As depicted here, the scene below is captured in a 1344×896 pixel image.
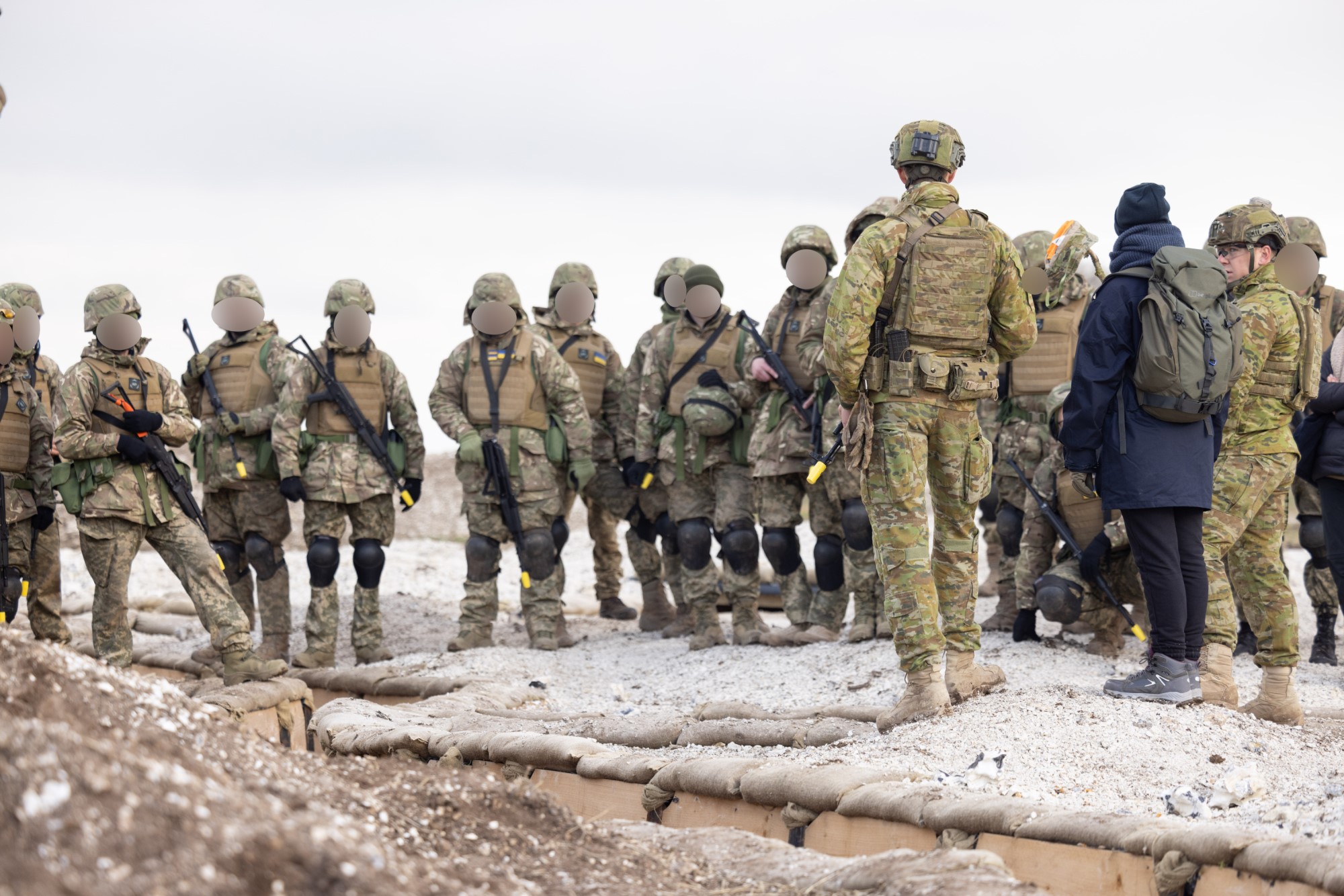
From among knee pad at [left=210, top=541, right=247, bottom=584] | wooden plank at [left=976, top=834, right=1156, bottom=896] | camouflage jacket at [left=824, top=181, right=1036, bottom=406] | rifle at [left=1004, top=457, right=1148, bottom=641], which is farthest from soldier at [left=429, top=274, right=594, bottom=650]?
wooden plank at [left=976, top=834, right=1156, bottom=896]

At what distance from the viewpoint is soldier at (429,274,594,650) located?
9102 millimetres

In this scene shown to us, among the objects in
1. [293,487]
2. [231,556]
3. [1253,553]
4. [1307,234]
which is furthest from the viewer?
[231,556]

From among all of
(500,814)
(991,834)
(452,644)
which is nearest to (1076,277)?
(452,644)

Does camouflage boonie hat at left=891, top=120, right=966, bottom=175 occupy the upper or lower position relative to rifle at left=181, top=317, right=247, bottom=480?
upper

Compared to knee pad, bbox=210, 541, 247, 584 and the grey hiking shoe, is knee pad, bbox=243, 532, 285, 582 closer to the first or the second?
knee pad, bbox=210, 541, 247, 584

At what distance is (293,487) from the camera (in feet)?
28.8

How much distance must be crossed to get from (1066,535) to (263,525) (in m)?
5.53

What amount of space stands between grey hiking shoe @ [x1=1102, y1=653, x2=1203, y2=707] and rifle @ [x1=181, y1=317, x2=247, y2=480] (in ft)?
19.9

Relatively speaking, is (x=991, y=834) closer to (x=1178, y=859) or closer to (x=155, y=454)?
(x=1178, y=859)

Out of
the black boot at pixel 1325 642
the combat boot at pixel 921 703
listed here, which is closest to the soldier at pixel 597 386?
the black boot at pixel 1325 642

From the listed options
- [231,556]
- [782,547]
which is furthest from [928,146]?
[231,556]

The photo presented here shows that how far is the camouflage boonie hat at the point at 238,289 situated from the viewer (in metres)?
9.30

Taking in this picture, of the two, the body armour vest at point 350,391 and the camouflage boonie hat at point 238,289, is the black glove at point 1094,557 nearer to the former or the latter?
the body armour vest at point 350,391

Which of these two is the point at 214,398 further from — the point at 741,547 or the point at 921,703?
the point at 921,703
